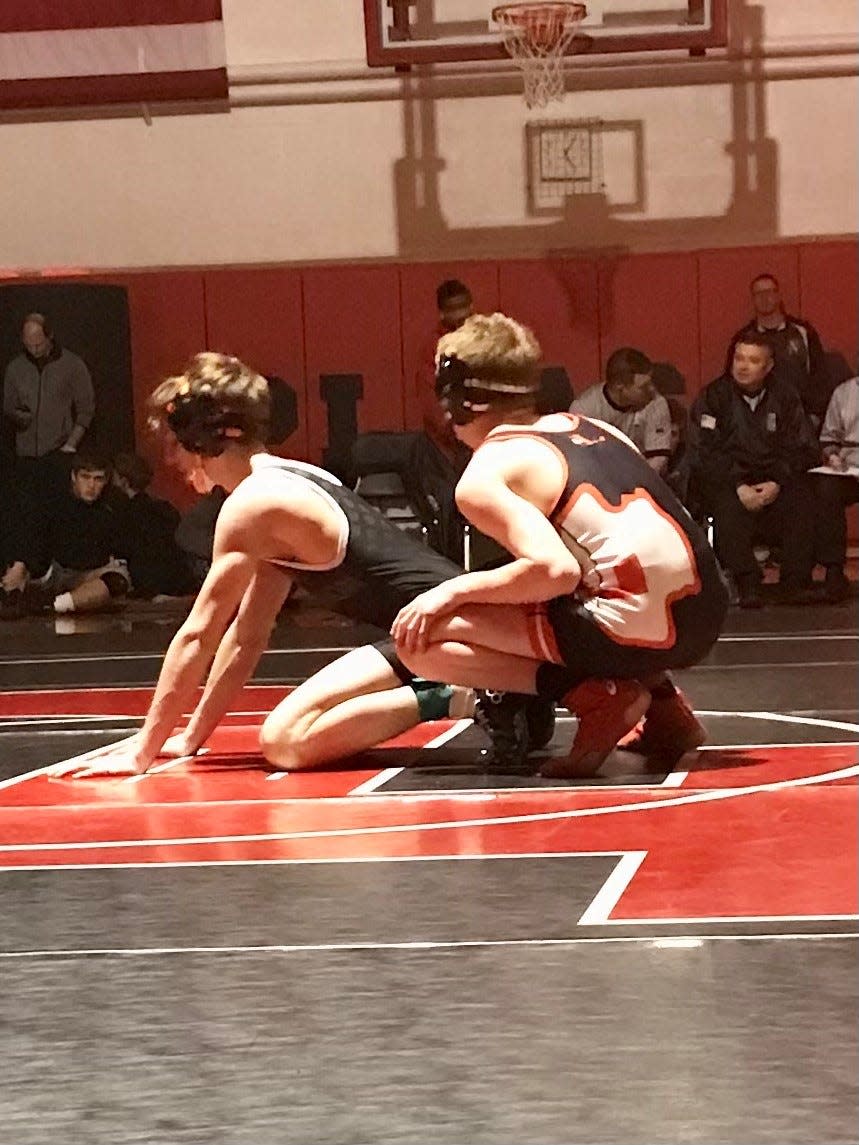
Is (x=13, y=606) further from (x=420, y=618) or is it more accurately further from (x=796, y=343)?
(x=420, y=618)

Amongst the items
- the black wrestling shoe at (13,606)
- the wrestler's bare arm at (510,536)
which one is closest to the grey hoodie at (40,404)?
the black wrestling shoe at (13,606)

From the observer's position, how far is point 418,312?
11867 mm

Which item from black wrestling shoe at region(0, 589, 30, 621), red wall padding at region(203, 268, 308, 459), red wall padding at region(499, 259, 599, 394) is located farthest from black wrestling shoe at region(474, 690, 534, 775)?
red wall padding at region(203, 268, 308, 459)

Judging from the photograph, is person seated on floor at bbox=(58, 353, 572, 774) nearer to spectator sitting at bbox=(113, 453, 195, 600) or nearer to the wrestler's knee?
the wrestler's knee

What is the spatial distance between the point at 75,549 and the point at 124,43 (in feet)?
10.4

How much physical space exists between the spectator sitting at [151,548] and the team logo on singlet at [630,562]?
637 cm

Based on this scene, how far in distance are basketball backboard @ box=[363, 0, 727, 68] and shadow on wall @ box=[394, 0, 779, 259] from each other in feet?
1.11

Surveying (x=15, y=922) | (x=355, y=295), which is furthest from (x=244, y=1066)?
(x=355, y=295)

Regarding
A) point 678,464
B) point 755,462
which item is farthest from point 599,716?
point 678,464

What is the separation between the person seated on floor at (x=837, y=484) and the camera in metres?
9.74

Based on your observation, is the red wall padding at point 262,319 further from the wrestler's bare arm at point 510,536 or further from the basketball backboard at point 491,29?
the wrestler's bare arm at point 510,536

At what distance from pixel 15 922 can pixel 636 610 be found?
5.30 ft

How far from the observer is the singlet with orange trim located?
4.38 m

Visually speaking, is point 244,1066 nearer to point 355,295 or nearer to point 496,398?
point 496,398
